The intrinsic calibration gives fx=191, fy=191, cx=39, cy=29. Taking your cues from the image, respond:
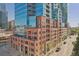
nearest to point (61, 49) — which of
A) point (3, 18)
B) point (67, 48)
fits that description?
point (67, 48)

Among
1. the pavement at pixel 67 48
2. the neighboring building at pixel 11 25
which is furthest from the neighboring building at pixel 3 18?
the pavement at pixel 67 48

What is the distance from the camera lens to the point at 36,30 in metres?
1.95

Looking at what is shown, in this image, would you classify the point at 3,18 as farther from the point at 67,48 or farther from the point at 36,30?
the point at 67,48

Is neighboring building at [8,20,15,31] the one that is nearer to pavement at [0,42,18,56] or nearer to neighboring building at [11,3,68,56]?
neighboring building at [11,3,68,56]

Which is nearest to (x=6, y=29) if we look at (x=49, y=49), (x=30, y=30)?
(x=30, y=30)

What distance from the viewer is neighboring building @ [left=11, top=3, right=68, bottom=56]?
6.40 feet

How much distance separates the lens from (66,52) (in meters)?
1.95

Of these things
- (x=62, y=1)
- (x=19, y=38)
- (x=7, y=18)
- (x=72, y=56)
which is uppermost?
(x=62, y=1)

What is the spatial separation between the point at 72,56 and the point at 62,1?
0.57 meters

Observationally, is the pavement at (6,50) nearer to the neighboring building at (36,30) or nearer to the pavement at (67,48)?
the neighboring building at (36,30)

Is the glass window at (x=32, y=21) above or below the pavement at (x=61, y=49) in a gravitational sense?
above

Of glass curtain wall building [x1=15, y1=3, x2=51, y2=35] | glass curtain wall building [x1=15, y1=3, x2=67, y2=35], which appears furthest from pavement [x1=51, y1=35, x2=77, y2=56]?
glass curtain wall building [x1=15, y1=3, x2=51, y2=35]

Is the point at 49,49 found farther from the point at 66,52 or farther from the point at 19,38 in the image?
the point at 19,38

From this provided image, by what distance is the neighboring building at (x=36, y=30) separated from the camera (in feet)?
6.40
